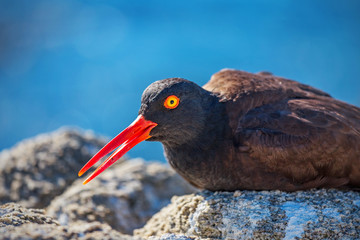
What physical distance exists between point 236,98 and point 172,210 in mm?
1274

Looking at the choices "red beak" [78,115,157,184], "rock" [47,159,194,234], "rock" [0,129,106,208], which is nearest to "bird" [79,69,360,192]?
"red beak" [78,115,157,184]

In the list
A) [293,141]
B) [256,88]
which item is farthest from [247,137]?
[256,88]

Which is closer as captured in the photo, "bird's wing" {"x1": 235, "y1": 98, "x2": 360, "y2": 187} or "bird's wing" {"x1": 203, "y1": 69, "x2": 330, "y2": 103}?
"bird's wing" {"x1": 235, "y1": 98, "x2": 360, "y2": 187}

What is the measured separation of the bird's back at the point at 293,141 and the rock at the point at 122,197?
6.52 ft

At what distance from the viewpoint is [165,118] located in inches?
129

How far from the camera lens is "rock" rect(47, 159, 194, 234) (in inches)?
174

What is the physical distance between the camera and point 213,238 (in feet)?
9.78

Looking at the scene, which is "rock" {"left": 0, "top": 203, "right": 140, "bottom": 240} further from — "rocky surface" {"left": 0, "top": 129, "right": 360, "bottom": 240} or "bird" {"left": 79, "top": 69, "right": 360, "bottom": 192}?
"bird" {"left": 79, "top": 69, "right": 360, "bottom": 192}

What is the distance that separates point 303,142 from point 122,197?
258cm

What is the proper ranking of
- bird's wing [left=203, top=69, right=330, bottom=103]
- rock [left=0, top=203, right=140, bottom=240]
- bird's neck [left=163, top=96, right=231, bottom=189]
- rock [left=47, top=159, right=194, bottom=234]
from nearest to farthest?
rock [left=0, top=203, right=140, bottom=240] < bird's neck [left=163, top=96, right=231, bottom=189] < bird's wing [left=203, top=69, right=330, bottom=103] < rock [left=47, top=159, right=194, bottom=234]

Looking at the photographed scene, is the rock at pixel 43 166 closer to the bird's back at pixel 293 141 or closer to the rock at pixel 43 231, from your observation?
the rock at pixel 43 231

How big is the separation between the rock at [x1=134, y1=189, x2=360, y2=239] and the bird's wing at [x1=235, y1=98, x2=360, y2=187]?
0.19 meters

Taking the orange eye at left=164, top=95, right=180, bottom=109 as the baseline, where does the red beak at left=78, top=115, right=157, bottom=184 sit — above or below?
below

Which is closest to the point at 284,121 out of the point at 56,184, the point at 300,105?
the point at 300,105
